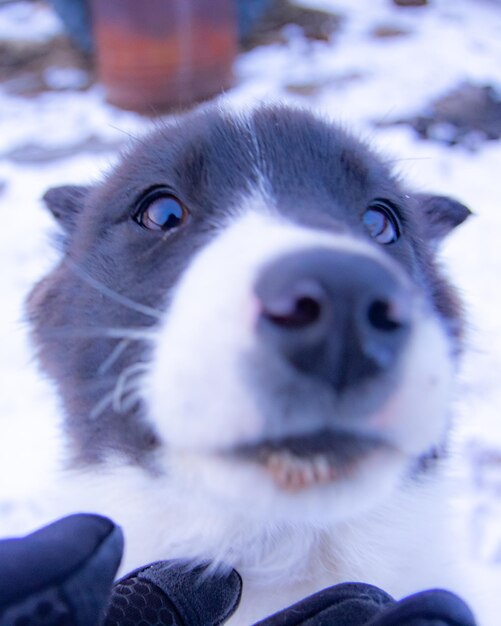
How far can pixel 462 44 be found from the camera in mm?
6352

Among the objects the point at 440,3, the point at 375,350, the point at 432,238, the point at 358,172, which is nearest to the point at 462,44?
the point at 440,3

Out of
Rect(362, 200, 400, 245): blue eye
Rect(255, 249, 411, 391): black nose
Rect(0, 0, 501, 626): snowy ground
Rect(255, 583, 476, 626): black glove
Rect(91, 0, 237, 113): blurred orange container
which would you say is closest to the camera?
Rect(255, 249, 411, 391): black nose

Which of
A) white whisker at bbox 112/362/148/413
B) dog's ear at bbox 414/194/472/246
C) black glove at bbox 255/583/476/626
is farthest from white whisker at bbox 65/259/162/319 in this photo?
dog's ear at bbox 414/194/472/246

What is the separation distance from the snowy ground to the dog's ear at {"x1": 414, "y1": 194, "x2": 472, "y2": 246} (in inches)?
8.3

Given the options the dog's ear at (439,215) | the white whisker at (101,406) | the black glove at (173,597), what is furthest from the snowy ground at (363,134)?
the black glove at (173,597)

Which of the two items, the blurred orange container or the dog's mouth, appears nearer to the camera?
the dog's mouth

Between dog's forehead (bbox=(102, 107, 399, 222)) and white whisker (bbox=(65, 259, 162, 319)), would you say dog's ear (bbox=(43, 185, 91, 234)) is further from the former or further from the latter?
Result: dog's forehead (bbox=(102, 107, 399, 222))

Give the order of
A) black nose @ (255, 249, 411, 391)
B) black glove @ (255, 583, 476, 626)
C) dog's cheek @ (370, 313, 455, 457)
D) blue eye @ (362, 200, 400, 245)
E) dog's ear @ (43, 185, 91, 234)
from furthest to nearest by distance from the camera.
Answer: dog's ear @ (43, 185, 91, 234), blue eye @ (362, 200, 400, 245), black glove @ (255, 583, 476, 626), dog's cheek @ (370, 313, 455, 457), black nose @ (255, 249, 411, 391)

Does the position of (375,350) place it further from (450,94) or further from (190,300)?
(450,94)

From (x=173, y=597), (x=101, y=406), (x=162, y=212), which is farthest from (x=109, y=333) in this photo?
(x=173, y=597)

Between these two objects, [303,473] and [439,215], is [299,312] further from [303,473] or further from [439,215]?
[439,215]

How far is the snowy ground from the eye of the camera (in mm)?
2887

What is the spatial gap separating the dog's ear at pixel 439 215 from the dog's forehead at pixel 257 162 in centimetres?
47

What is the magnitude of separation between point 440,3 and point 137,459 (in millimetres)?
7032
